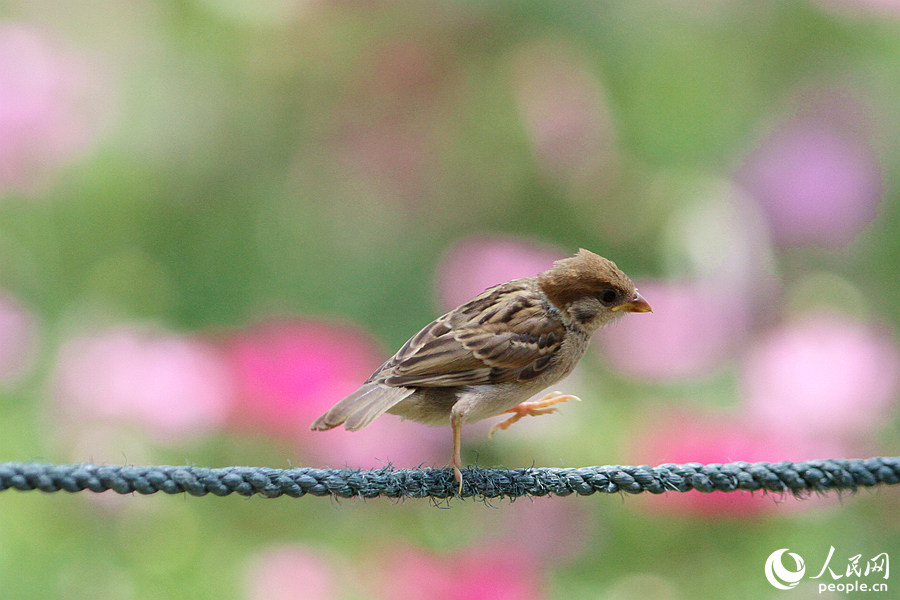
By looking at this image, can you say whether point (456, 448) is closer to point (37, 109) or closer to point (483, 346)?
point (483, 346)

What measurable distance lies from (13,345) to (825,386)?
225 centimetres

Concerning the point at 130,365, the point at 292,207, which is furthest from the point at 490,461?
the point at 292,207

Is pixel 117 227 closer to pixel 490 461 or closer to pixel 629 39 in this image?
pixel 490 461

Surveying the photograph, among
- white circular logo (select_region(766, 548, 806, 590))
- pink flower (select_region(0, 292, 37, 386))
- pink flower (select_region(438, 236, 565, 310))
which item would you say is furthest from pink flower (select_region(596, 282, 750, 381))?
pink flower (select_region(0, 292, 37, 386))

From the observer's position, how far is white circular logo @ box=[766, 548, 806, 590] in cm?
204

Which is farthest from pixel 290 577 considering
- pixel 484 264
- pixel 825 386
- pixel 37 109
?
pixel 37 109

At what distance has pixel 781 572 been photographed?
6.75 ft

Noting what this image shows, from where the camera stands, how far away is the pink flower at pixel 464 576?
198cm

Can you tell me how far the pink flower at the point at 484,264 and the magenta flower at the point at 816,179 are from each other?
29.7 inches

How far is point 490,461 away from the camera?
2.26 metres

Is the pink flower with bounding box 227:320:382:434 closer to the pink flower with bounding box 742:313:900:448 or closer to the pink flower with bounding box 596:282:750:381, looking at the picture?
the pink flower with bounding box 596:282:750:381

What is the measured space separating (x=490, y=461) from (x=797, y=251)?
50.9 inches

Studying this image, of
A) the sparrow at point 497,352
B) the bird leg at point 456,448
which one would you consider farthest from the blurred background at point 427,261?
the bird leg at point 456,448

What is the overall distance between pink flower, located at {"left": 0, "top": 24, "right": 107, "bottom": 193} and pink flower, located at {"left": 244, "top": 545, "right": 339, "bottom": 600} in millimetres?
1429
